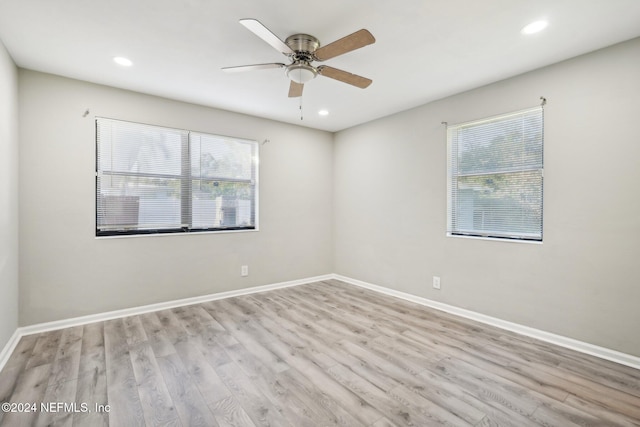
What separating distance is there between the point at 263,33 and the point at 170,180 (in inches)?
100

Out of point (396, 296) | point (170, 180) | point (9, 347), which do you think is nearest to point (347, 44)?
point (170, 180)

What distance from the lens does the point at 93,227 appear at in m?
3.28

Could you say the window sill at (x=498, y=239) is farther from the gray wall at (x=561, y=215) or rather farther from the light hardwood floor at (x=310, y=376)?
→ the light hardwood floor at (x=310, y=376)

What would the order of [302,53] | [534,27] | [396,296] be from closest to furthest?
[534,27] → [302,53] → [396,296]

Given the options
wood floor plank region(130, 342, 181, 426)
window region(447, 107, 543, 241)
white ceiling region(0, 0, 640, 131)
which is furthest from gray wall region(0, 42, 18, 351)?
window region(447, 107, 543, 241)

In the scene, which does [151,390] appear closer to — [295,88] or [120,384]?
[120,384]

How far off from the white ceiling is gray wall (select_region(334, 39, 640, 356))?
269mm

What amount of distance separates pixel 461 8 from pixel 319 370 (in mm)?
2799

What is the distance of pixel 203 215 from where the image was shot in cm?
407

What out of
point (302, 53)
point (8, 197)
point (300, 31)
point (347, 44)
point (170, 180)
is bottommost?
point (8, 197)

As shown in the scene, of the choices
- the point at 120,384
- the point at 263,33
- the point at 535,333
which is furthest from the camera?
the point at 535,333

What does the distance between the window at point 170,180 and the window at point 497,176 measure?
279 centimetres

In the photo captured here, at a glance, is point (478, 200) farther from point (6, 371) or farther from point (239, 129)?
point (6, 371)

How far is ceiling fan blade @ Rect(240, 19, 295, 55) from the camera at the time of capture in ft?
5.71
